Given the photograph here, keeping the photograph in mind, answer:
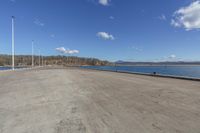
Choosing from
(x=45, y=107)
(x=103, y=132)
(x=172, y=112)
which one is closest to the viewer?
(x=103, y=132)

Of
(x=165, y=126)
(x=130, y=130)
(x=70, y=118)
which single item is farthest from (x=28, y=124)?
(x=165, y=126)

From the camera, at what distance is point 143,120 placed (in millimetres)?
4129

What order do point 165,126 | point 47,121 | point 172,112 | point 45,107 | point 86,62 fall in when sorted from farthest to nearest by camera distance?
point 86,62 → point 45,107 → point 172,112 → point 47,121 → point 165,126

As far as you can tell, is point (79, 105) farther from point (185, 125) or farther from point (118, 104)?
point (185, 125)

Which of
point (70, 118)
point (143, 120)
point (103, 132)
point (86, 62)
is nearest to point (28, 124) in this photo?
point (70, 118)

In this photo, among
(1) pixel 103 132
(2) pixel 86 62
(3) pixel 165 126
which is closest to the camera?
(1) pixel 103 132

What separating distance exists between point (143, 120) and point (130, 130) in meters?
0.75

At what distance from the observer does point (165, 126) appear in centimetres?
376

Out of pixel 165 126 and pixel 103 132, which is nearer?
pixel 103 132

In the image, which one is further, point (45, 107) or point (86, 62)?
point (86, 62)

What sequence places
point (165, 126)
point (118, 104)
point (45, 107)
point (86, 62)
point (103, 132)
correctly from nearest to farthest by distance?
point (103, 132) < point (165, 126) < point (45, 107) < point (118, 104) < point (86, 62)

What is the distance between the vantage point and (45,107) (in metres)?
5.36

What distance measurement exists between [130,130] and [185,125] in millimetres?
1454

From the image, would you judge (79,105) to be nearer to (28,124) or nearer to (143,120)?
(28,124)
